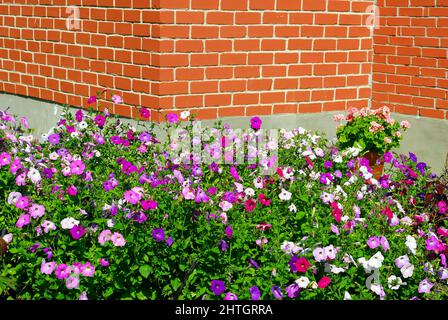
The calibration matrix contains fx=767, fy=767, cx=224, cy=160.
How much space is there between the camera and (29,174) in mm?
4422

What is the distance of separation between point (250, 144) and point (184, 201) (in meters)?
1.46

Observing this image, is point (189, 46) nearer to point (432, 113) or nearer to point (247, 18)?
point (247, 18)

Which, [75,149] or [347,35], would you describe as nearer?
[75,149]

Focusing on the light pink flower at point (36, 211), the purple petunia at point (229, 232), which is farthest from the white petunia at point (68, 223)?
the purple petunia at point (229, 232)

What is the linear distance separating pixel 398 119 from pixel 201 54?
2348 mm

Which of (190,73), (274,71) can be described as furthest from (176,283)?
(274,71)

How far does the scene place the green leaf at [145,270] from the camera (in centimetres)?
363

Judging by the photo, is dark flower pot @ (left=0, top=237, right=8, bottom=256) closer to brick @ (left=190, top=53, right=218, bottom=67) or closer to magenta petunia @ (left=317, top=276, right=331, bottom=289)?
magenta petunia @ (left=317, top=276, right=331, bottom=289)

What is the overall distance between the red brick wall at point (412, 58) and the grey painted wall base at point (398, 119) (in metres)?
0.12

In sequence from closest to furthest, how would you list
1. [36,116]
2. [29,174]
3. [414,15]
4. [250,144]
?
[29,174] → [250,144] → [414,15] → [36,116]

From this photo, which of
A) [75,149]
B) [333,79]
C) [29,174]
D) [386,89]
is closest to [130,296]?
[29,174]

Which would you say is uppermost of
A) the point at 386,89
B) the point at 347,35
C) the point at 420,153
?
the point at 347,35

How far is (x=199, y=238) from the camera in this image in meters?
3.89

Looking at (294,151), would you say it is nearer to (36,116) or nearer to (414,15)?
(414,15)
